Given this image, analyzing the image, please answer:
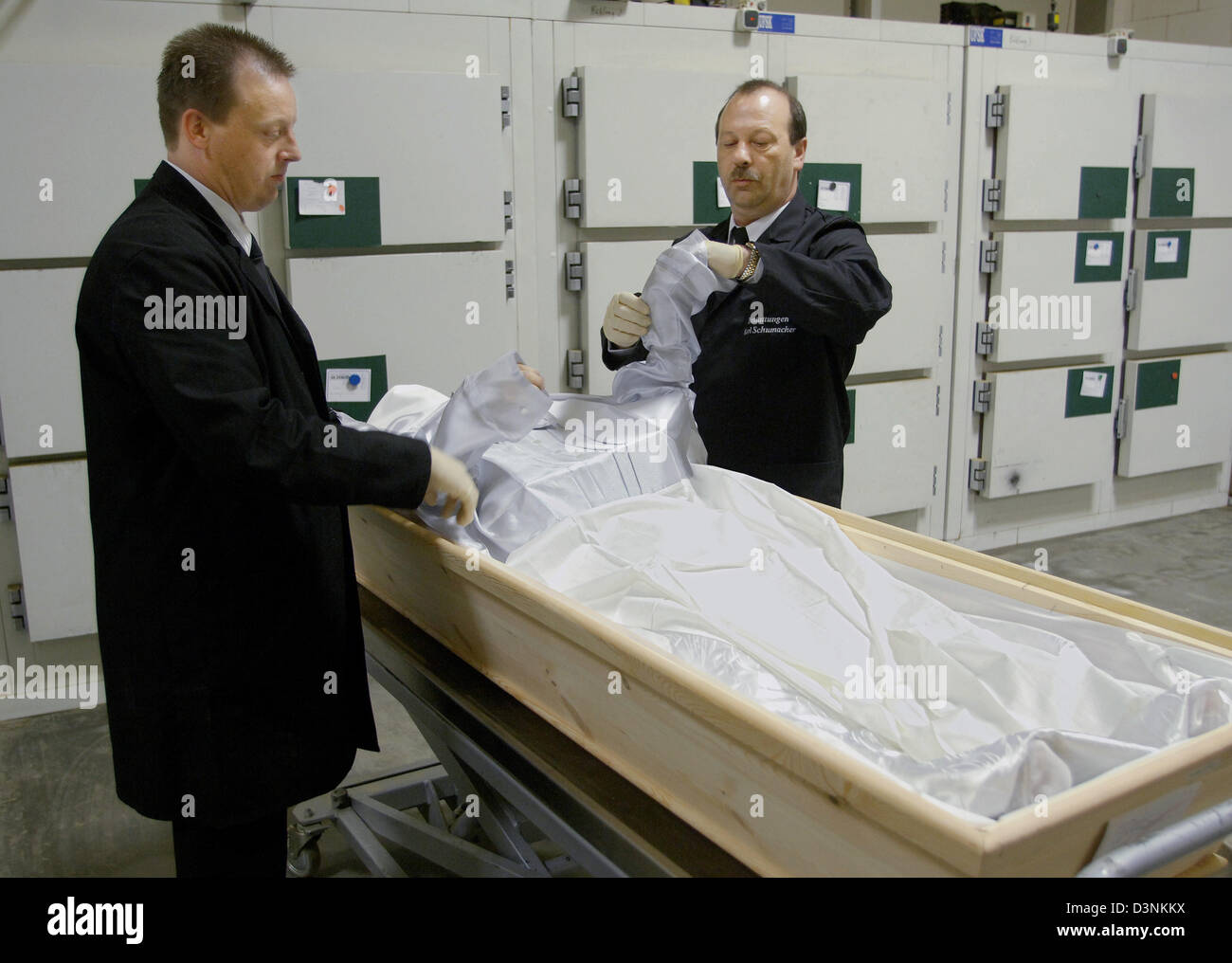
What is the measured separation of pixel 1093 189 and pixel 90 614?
3.61 meters

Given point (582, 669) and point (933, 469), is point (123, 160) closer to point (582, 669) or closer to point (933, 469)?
point (582, 669)

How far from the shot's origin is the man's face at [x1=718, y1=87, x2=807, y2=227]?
6.79 feet

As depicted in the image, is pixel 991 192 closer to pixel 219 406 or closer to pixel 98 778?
pixel 219 406

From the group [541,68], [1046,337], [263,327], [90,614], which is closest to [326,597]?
[263,327]

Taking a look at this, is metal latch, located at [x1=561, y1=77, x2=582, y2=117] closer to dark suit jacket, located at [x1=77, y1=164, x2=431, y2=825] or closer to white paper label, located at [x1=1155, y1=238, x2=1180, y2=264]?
dark suit jacket, located at [x1=77, y1=164, x2=431, y2=825]

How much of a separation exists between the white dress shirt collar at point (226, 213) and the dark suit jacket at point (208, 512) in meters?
0.02

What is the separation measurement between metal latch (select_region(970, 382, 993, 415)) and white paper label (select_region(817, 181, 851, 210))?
0.91 meters

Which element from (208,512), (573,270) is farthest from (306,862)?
(573,270)

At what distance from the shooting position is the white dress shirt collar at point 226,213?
4.64ft

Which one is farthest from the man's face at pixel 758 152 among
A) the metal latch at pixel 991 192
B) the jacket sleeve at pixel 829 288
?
the metal latch at pixel 991 192

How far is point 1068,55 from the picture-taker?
3801mm

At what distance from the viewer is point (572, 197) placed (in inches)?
122
